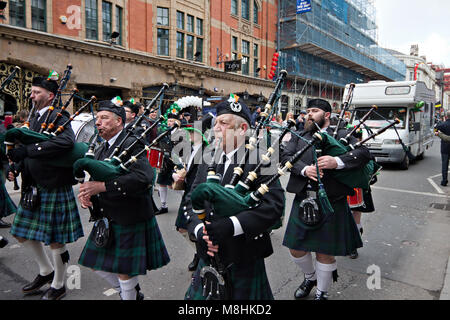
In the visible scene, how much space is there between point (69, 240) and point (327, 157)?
8.61 feet

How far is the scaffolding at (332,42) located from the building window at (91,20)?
1622 cm

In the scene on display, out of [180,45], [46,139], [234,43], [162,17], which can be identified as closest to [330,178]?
[46,139]

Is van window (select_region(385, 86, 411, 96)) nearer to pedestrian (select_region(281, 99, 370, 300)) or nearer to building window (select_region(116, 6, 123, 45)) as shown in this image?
pedestrian (select_region(281, 99, 370, 300))

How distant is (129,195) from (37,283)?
173 centimetres

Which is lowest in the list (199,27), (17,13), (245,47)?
(17,13)

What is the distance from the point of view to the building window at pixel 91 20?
1481 centimetres

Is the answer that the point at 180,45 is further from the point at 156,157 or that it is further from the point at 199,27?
the point at 156,157

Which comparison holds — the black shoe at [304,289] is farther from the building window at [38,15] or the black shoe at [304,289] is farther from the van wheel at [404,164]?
the building window at [38,15]

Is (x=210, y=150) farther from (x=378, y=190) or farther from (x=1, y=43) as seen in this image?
(x=1, y=43)

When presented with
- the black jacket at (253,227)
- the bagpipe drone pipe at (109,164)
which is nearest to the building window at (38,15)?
the bagpipe drone pipe at (109,164)

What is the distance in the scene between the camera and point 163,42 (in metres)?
18.7

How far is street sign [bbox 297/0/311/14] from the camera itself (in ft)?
81.5

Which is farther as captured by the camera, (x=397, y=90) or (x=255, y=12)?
(x=255, y=12)

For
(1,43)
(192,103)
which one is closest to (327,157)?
(192,103)
